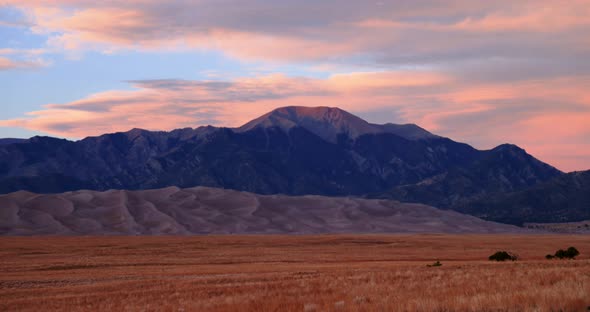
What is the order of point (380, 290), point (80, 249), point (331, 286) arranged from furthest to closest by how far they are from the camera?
point (80, 249) < point (331, 286) < point (380, 290)

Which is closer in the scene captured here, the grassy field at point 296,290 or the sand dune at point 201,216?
the grassy field at point 296,290

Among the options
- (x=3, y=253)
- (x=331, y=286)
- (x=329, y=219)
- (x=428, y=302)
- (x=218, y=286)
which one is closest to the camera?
(x=428, y=302)

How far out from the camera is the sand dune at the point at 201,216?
146 meters

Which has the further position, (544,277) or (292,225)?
(292,225)

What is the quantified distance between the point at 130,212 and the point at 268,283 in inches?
5215

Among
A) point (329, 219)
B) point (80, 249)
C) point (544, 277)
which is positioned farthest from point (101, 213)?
point (544, 277)

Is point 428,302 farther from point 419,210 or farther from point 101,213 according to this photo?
point 419,210

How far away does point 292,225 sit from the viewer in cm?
16850

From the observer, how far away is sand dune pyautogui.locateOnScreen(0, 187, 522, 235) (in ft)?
479

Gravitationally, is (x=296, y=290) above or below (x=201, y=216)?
above

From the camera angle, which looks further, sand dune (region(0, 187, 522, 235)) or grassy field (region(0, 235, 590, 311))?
sand dune (region(0, 187, 522, 235))

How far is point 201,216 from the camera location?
166125 millimetres

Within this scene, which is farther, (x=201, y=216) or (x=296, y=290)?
(x=201, y=216)

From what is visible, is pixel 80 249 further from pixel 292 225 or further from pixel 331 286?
pixel 292 225
